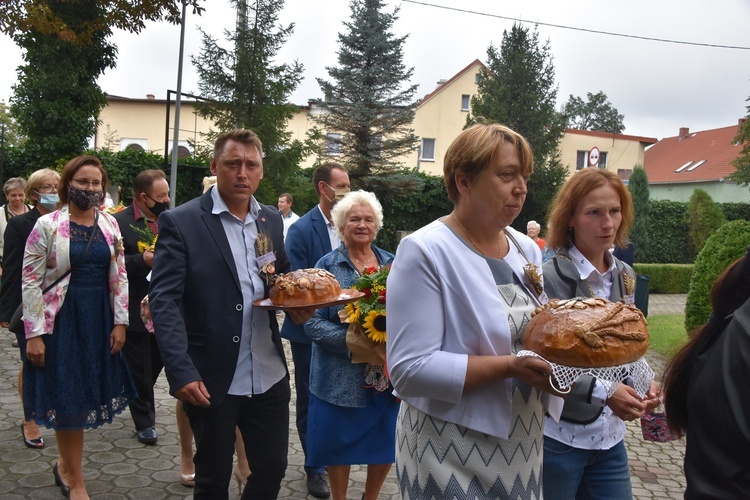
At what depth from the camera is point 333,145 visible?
3003 cm

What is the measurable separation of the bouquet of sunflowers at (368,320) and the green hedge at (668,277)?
2054 centimetres

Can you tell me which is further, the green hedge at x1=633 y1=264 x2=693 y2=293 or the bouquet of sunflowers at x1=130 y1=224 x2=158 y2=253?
the green hedge at x1=633 y1=264 x2=693 y2=293

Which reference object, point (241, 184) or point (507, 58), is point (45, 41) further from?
point (507, 58)

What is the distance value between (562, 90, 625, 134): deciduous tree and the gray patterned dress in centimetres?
7548

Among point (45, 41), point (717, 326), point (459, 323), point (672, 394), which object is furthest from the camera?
point (45, 41)

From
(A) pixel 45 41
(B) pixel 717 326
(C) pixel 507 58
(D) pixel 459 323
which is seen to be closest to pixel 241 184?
(D) pixel 459 323

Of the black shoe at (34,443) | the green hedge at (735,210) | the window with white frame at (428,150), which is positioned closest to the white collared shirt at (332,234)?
the black shoe at (34,443)

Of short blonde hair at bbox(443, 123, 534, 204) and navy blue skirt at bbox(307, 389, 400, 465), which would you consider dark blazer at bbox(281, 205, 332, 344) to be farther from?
short blonde hair at bbox(443, 123, 534, 204)

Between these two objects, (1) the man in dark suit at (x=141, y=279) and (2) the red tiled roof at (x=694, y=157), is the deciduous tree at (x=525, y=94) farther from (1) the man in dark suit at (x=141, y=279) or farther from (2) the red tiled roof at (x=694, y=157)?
(1) the man in dark suit at (x=141, y=279)

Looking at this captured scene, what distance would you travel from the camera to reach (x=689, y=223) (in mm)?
30109

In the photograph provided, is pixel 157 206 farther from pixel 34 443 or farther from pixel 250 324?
pixel 250 324

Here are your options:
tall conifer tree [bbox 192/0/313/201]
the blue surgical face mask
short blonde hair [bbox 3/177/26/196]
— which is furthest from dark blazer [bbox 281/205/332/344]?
tall conifer tree [bbox 192/0/313/201]

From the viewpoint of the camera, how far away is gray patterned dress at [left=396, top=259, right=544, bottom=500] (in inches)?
90.6

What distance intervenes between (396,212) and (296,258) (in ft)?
77.7
